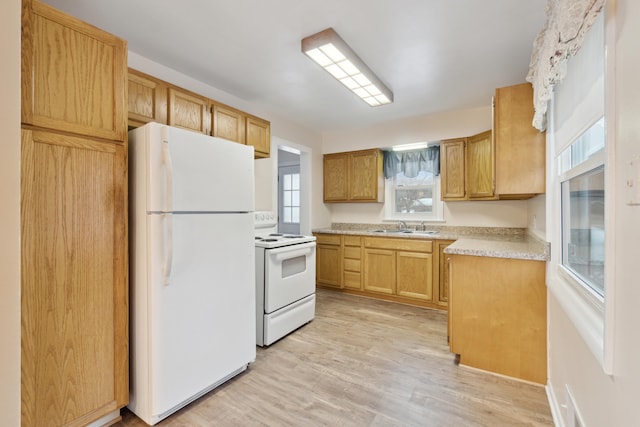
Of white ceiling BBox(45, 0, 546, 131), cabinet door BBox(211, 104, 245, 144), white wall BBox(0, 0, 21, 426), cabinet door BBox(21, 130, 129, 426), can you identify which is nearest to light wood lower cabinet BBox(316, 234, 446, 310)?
white ceiling BBox(45, 0, 546, 131)

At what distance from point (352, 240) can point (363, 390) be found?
7.56ft

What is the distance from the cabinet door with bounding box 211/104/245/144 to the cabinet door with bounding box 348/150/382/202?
2.06 m

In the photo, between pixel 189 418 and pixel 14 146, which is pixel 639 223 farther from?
pixel 189 418

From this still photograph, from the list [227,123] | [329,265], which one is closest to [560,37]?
[227,123]

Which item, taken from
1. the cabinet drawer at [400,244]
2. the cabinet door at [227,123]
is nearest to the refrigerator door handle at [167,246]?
the cabinet door at [227,123]

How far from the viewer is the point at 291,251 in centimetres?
272

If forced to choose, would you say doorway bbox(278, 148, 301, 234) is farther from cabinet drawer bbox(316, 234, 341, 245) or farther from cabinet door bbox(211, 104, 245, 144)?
cabinet door bbox(211, 104, 245, 144)

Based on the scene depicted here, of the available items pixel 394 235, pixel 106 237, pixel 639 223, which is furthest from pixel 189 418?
pixel 394 235

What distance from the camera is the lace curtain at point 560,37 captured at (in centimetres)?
91

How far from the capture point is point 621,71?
77 cm

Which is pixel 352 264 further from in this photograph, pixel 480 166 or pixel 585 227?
pixel 585 227

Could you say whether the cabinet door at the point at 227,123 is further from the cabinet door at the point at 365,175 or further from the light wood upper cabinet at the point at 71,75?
the cabinet door at the point at 365,175

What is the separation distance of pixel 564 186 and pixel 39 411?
116 inches

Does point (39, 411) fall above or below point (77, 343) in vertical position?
below
